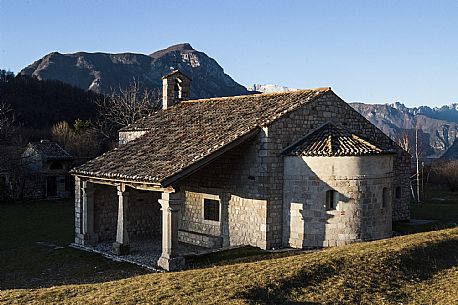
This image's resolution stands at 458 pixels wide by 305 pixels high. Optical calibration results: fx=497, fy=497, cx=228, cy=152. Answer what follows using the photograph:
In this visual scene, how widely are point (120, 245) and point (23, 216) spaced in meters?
15.6

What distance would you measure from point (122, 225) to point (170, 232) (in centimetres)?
345

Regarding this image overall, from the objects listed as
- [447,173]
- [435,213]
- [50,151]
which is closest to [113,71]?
[50,151]

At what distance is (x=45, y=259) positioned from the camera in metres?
18.4

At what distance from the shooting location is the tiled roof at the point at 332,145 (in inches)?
681

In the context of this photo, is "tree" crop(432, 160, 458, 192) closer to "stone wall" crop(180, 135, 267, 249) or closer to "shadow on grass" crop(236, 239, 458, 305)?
"stone wall" crop(180, 135, 267, 249)

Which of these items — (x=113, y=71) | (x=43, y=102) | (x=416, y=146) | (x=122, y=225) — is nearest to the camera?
(x=122, y=225)

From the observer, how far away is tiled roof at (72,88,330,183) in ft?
54.9


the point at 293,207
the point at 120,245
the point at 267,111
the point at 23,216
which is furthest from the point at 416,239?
the point at 23,216

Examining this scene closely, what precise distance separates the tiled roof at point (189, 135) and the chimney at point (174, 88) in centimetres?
270

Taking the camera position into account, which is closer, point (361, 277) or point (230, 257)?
point (361, 277)

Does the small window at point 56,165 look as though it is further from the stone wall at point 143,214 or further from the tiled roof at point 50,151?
the stone wall at point 143,214

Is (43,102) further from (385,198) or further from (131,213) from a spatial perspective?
(385,198)

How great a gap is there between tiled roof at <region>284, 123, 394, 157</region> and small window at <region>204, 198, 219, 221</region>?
3.82m

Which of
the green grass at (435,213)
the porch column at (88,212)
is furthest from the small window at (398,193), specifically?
the porch column at (88,212)
